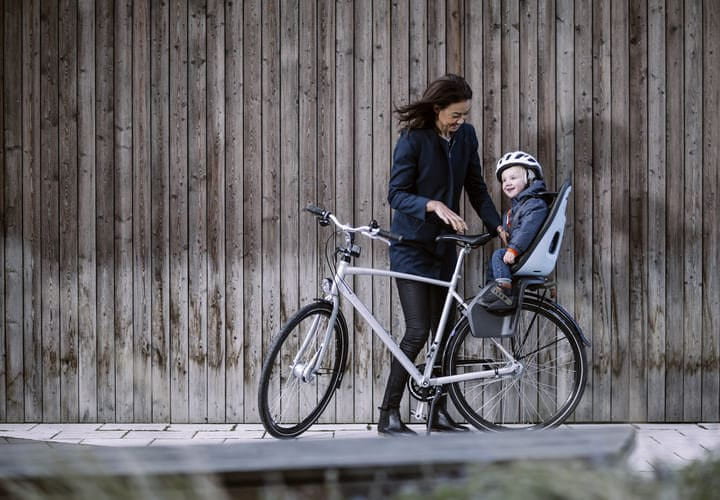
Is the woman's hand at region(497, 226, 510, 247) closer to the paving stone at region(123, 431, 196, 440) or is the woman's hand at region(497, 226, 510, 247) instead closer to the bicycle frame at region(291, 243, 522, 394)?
the bicycle frame at region(291, 243, 522, 394)

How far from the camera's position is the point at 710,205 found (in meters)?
4.66

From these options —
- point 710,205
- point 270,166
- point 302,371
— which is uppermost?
point 270,166

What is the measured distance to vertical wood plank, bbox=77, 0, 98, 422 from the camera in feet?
15.5

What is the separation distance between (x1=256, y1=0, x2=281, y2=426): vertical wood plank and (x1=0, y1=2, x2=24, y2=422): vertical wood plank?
4.56 ft

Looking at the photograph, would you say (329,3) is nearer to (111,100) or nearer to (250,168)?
(250,168)

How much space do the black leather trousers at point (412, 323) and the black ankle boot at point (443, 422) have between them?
8.5 inches

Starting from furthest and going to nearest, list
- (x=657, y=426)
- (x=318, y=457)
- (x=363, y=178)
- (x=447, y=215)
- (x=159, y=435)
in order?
(x=363, y=178) < (x=657, y=426) < (x=159, y=435) < (x=447, y=215) < (x=318, y=457)

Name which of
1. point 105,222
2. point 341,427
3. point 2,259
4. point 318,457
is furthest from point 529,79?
point 318,457

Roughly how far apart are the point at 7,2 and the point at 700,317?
170 inches

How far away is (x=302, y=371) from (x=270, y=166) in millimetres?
1254

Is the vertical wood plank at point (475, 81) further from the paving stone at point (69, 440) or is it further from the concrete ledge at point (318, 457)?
the concrete ledge at point (318, 457)

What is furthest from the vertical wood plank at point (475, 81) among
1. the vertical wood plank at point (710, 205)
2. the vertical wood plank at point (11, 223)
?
the vertical wood plank at point (11, 223)

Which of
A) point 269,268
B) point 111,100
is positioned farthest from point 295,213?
point 111,100

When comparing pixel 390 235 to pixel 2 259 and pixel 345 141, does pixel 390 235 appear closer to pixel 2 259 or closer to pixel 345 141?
pixel 345 141
